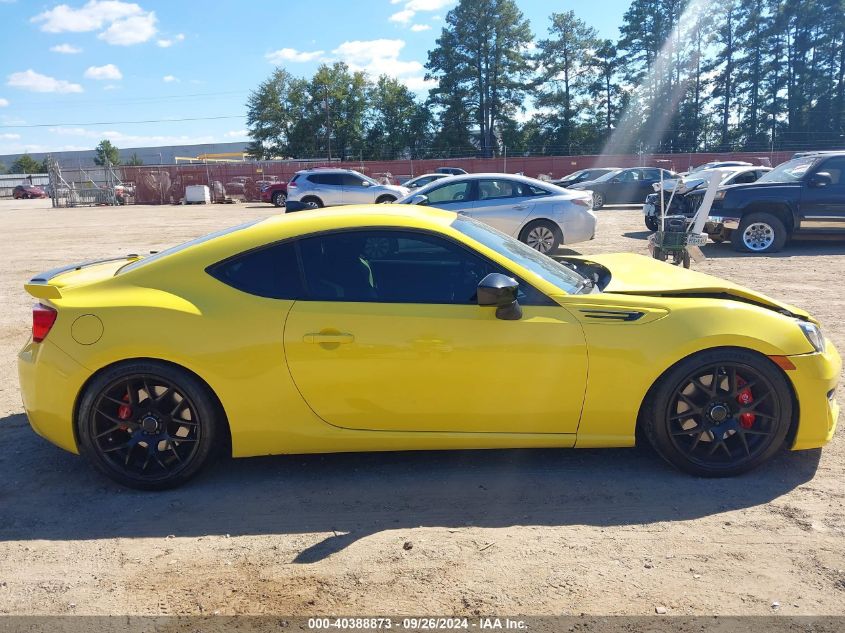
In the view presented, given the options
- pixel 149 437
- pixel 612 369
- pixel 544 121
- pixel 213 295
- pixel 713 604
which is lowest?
pixel 713 604

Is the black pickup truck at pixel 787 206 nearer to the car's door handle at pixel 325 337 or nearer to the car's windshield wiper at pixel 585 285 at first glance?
the car's windshield wiper at pixel 585 285

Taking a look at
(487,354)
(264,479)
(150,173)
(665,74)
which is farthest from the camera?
(665,74)

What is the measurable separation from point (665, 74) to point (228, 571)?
64573mm

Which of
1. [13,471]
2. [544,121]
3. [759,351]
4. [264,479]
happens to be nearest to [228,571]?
[264,479]

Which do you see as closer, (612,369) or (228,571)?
(228,571)

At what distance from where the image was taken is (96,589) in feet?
9.18

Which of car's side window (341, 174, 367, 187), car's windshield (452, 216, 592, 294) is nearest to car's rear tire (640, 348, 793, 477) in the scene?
car's windshield (452, 216, 592, 294)

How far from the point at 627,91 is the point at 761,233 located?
5437 cm

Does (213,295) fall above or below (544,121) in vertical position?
below

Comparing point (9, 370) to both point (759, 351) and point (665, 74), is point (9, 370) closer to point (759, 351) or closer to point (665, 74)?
point (759, 351)

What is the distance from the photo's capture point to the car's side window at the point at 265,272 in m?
3.56

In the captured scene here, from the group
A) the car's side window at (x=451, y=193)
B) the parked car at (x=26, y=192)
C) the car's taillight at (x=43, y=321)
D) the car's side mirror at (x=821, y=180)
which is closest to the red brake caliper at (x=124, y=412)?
the car's taillight at (x=43, y=321)

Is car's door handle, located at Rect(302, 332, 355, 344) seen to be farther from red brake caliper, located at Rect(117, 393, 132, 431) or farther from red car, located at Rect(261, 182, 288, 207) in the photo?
red car, located at Rect(261, 182, 288, 207)

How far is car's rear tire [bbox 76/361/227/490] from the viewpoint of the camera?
11.4ft
